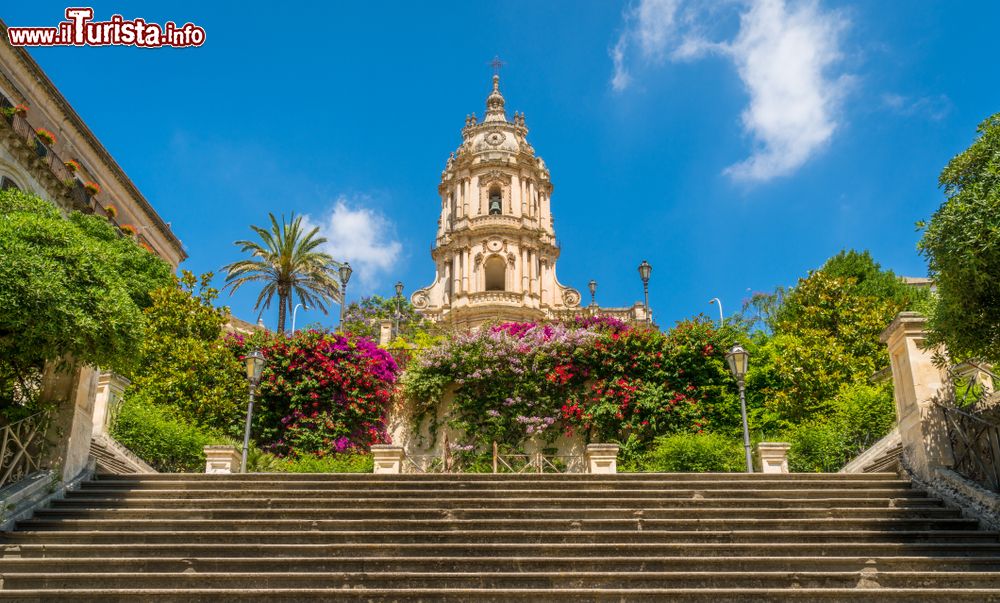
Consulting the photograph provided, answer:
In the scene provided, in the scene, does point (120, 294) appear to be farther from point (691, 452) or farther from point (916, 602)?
point (691, 452)

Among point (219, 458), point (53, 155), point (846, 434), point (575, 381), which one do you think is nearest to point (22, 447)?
point (219, 458)

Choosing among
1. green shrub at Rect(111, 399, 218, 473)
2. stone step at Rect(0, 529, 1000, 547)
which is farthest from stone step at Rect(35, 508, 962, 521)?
green shrub at Rect(111, 399, 218, 473)

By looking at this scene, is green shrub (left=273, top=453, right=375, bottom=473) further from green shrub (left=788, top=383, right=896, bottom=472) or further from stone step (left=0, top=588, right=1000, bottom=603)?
stone step (left=0, top=588, right=1000, bottom=603)

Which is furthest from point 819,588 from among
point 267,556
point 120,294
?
point 120,294

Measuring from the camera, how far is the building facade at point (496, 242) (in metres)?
46.2

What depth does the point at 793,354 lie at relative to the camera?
75.1ft

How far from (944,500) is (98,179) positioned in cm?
3577

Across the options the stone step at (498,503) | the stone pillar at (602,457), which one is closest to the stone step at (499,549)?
the stone step at (498,503)

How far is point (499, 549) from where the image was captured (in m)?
9.68

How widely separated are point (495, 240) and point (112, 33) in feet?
98.9

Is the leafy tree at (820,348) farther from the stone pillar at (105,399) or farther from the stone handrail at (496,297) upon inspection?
the stone handrail at (496,297)

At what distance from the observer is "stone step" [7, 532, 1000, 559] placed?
9531 millimetres

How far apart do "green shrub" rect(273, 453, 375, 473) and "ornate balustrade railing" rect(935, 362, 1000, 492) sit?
1193cm

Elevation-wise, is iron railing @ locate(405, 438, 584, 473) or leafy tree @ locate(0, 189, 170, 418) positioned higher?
leafy tree @ locate(0, 189, 170, 418)
